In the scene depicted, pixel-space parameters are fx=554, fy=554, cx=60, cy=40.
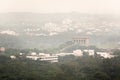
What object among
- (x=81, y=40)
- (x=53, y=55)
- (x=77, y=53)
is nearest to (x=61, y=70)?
(x=53, y=55)

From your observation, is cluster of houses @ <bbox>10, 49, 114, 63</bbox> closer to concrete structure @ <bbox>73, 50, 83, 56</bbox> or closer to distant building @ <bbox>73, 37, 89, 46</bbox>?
concrete structure @ <bbox>73, 50, 83, 56</bbox>

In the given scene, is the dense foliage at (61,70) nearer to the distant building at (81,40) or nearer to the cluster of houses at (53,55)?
the cluster of houses at (53,55)

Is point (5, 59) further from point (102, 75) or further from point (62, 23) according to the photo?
point (62, 23)

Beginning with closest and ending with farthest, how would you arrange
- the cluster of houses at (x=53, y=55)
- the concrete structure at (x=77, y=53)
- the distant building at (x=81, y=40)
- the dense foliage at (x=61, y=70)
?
the dense foliage at (x=61, y=70) < the cluster of houses at (x=53, y=55) < the concrete structure at (x=77, y=53) < the distant building at (x=81, y=40)

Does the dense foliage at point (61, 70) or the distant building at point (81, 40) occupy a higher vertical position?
the dense foliage at point (61, 70)

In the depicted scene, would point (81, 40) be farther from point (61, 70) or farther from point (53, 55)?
point (61, 70)

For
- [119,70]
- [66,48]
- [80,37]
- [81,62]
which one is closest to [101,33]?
[80,37]

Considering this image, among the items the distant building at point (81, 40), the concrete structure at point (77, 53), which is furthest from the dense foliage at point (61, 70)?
the distant building at point (81, 40)

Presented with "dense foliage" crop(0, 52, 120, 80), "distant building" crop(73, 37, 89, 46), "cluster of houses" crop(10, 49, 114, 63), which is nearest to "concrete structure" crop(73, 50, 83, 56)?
"cluster of houses" crop(10, 49, 114, 63)
